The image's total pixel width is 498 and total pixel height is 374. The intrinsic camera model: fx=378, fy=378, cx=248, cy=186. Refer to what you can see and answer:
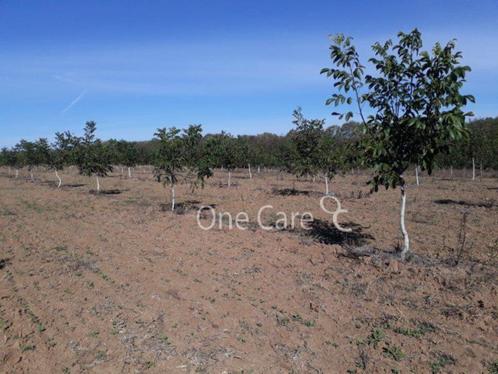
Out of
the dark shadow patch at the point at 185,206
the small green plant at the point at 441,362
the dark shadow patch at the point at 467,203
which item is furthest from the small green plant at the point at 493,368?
the dark shadow patch at the point at 467,203

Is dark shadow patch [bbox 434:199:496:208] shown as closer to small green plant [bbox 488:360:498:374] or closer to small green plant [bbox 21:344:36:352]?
small green plant [bbox 488:360:498:374]

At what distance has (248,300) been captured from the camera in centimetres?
698

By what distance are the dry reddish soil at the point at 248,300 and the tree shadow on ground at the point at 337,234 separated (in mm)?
91

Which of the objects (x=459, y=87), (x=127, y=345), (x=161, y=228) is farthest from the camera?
(x=161, y=228)

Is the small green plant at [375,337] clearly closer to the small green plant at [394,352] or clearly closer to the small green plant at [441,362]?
the small green plant at [394,352]

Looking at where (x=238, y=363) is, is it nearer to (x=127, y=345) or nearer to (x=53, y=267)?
(x=127, y=345)

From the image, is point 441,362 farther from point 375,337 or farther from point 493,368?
point 375,337

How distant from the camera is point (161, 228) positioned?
1341 centimetres

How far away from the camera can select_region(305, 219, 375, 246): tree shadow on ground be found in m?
11.0

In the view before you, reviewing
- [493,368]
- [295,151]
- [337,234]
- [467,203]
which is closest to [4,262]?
[337,234]

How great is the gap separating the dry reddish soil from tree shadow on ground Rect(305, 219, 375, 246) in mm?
91

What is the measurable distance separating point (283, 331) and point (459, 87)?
559cm

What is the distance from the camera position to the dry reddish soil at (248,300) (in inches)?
201

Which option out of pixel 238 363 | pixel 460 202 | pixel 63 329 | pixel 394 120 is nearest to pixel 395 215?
pixel 460 202
